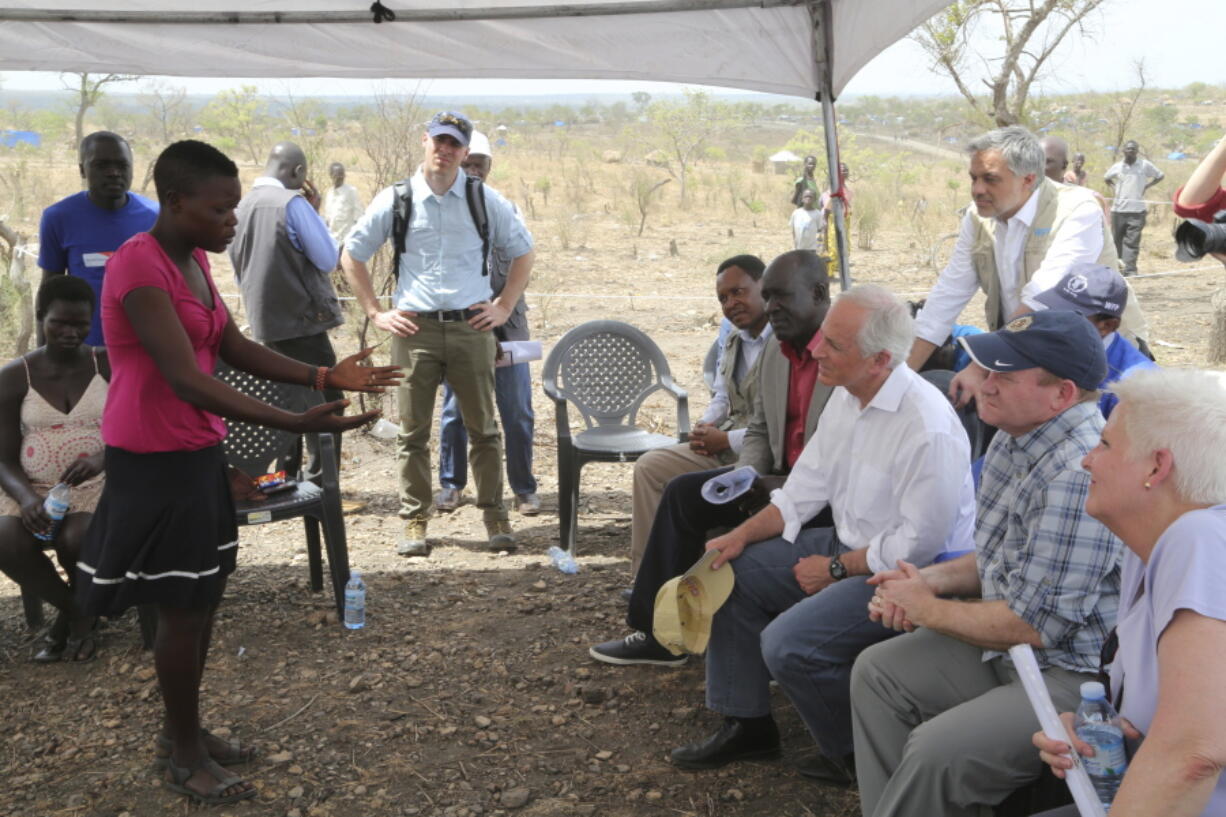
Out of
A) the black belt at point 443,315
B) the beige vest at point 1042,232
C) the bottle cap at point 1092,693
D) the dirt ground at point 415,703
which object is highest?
the beige vest at point 1042,232

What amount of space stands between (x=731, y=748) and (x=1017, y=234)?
2.30 m

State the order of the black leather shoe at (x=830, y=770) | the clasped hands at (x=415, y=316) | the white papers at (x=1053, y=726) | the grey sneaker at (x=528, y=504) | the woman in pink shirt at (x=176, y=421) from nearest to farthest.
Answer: the white papers at (x=1053, y=726), the woman in pink shirt at (x=176, y=421), the black leather shoe at (x=830, y=770), the clasped hands at (x=415, y=316), the grey sneaker at (x=528, y=504)

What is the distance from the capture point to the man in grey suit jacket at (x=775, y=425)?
A: 3896 mm

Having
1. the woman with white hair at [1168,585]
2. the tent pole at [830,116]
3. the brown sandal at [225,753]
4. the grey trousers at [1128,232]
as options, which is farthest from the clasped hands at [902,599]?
the grey trousers at [1128,232]

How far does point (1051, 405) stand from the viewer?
2.63m

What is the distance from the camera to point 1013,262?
4461 mm

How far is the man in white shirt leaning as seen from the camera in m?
3.07

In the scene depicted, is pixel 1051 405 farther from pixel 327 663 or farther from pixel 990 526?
pixel 327 663

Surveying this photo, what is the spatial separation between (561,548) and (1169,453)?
3.80 metres

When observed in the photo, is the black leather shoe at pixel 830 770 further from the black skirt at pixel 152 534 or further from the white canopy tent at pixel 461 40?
the white canopy tent at pixel 461 40

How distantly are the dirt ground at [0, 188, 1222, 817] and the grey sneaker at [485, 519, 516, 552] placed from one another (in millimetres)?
86

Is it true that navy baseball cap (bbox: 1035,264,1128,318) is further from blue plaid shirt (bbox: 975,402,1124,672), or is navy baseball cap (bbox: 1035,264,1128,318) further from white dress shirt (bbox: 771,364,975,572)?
blue plaid shirt (bbox: 975,402,1124,672)

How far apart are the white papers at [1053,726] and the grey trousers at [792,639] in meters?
0.83

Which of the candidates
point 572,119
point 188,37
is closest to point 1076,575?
point 188,37
